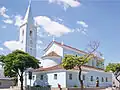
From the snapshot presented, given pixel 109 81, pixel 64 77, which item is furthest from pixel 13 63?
pixel 109 81

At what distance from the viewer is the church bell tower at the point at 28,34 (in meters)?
51.8

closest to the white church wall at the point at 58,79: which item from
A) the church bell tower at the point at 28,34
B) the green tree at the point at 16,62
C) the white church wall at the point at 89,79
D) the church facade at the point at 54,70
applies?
the church facade at the point at 54,70

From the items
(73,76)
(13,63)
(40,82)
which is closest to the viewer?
(13,63)

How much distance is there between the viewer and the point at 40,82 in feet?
136

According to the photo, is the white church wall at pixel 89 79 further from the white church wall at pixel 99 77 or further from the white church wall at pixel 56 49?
the white church wall at pixel 56 49

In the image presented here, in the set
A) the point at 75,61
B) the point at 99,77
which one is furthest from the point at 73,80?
the point at 99,77

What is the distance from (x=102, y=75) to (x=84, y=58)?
20.3 m

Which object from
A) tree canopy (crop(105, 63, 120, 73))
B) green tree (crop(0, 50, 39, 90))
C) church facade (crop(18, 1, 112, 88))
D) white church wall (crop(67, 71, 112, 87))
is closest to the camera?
green tree (crop(0, 50, 39, 90))

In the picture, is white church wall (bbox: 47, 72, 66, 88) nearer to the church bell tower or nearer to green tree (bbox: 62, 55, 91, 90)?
green tree (bbox: 62, 55, 91, 90)

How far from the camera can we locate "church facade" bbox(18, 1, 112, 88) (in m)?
37.7

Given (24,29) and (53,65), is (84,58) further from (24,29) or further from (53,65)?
(24,29)

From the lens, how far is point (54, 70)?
1492 inches

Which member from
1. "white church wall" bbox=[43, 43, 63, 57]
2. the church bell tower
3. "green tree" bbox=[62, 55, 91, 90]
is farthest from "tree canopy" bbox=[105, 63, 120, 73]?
the church bell tower

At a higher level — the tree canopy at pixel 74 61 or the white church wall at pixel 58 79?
the tree canopy at pixel 74 61
